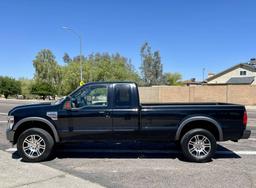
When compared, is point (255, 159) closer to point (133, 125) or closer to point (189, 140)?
point (189, 140)

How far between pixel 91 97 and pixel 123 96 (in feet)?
2.58

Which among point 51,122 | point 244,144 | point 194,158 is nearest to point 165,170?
point 194,158

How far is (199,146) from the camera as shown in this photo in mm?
6348

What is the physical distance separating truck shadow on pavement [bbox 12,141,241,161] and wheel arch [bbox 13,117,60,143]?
70 cm

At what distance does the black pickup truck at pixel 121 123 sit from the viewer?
6230 millimetres

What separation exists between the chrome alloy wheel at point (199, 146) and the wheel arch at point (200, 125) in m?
0.29

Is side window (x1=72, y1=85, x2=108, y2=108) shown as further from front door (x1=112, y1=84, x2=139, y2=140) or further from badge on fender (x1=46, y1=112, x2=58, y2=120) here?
badge on fender (x1=46, y1=112, x2=58, y2=120)

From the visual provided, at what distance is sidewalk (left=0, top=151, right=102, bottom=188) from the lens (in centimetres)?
473

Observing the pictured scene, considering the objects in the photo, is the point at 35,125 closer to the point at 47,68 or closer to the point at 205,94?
the point at 205,94

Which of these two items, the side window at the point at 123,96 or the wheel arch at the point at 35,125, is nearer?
the wheel arch at the point at 35,125

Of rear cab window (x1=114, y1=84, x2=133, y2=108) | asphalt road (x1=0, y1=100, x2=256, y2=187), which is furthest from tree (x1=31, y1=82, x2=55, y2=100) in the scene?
rear cab window (x1=114, y1=84, x2=133, y2=108)

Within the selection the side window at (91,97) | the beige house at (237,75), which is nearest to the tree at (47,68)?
the beige house at (237,75)

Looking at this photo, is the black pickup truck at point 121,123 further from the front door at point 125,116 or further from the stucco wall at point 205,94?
the stucco wall at point 205,94

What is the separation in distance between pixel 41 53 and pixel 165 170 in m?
69.8
